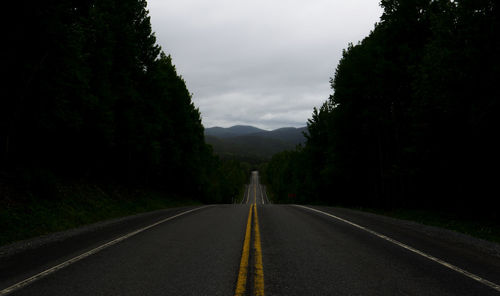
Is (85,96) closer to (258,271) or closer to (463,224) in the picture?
(258,271)

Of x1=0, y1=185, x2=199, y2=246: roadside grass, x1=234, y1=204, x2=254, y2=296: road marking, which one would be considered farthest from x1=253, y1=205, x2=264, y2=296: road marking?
x1=0, y1=185, x2=199, y2=246: roadside grass

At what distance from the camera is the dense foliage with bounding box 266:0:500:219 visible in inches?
483

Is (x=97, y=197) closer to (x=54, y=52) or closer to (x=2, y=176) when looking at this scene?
(x=2, y=176)

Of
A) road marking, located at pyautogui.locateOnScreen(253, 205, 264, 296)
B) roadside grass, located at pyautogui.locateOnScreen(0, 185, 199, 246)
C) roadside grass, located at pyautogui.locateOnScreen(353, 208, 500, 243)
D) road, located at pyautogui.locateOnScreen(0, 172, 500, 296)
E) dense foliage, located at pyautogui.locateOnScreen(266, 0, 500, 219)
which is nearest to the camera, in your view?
road marking, located at pyautogui.locateOnScreen(253, 205, 264, 296)

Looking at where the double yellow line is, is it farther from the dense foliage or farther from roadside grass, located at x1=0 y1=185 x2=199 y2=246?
the dense foliage

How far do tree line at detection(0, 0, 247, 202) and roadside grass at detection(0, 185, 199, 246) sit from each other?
1.35 meters

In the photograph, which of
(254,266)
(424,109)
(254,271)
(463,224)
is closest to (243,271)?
(254,271)

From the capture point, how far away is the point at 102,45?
18.7 m

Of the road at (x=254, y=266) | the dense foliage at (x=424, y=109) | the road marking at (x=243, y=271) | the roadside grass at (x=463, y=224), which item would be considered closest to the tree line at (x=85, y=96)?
the road at (x=254, y=266)

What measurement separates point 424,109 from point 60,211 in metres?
18.4

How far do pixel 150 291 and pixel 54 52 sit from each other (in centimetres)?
1268

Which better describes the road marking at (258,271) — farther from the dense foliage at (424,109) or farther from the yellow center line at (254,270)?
the dense foliage at (424,109)

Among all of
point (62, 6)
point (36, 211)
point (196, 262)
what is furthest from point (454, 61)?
point (36, 211)

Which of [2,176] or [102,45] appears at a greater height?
[102,45]
